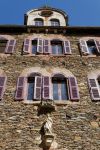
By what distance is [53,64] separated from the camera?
1295 cm

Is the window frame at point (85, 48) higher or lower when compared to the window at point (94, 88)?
higher

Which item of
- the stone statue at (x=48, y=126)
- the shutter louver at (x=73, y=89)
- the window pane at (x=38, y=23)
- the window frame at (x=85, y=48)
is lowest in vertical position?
the stone statue at (x=48, y=126)

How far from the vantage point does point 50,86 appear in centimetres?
1141

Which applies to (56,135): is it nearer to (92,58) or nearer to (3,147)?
(3,147)

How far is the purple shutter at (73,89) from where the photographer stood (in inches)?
423

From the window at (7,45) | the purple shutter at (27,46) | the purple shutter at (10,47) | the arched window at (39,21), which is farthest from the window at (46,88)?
the arched window at (39,21)

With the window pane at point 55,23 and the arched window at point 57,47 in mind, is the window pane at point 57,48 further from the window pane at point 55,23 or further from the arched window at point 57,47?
the window pane at point 55,23

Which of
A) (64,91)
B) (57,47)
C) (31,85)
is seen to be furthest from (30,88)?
(57,47)

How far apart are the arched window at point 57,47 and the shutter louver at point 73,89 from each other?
296cm

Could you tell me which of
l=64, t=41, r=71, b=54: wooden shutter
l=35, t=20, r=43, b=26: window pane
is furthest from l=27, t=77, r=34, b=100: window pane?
l=35, t=20, r=43, b=26: window pane

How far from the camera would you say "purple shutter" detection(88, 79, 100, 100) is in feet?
35.5

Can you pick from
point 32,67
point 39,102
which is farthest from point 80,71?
point 39,102

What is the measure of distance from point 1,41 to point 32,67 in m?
3.37

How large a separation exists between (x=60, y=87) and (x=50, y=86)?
507 millimetres
